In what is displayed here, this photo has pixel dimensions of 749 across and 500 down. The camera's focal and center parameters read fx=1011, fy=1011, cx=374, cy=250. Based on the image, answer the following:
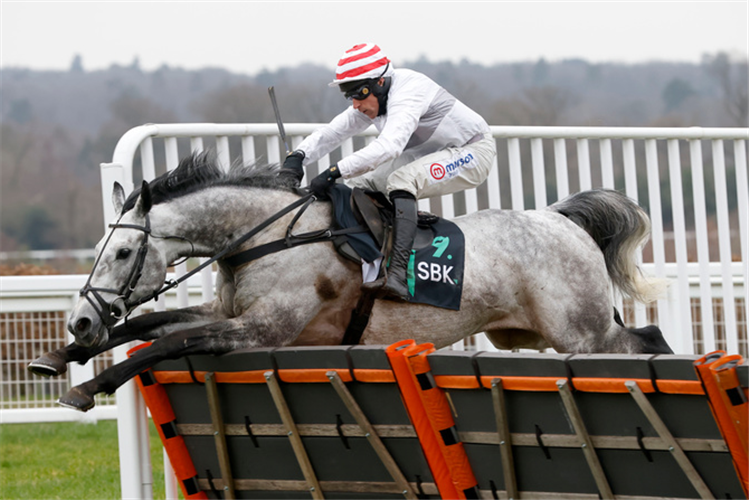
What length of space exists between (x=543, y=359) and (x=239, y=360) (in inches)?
52.8

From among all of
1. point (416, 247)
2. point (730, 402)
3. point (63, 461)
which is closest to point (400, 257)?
point (416, 247)

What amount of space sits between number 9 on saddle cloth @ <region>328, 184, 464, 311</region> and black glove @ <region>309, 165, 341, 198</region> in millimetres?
78

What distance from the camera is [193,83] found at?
34.8m

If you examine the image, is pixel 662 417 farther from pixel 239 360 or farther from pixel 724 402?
pixel 239 360

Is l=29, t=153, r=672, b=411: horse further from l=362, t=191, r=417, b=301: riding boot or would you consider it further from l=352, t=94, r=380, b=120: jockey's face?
l=352, t=94, r=380, b=120: jockey's face

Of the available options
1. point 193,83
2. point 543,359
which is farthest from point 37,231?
point 543,359

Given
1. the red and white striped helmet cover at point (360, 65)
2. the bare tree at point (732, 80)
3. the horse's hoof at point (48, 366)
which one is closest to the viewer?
the horse's hoof at point (48, 366)

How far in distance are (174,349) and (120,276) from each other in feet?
1.27

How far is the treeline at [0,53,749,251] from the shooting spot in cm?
2792

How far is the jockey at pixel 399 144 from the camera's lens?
463 cm

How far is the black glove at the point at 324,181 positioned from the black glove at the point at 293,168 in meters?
0.17

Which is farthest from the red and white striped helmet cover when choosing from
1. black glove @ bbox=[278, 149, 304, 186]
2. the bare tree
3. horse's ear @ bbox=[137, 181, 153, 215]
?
the bare tree

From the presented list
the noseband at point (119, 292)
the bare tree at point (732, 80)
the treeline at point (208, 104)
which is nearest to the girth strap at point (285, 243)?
the noseband at point (119, 292)

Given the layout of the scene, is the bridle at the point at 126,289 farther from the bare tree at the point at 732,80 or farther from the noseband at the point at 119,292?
the bare tree at the point at 732,80
